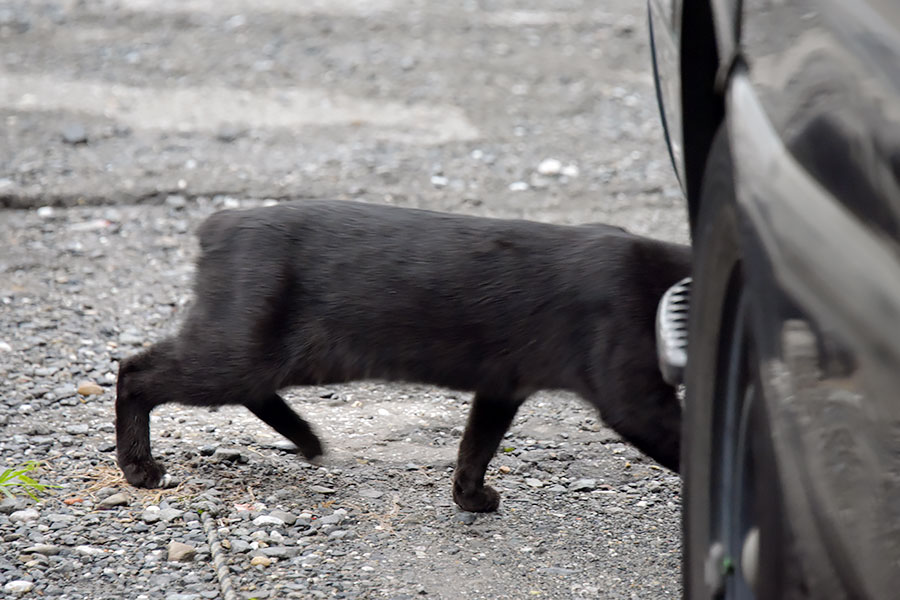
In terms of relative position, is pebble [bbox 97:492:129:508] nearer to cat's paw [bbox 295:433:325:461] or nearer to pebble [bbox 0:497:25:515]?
pebble [bbox 0:497:25:515]

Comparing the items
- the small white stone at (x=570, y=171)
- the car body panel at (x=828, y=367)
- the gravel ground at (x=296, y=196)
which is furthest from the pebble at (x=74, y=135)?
the car body panel at (x=828, y=367)

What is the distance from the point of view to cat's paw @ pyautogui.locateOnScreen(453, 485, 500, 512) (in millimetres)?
3219

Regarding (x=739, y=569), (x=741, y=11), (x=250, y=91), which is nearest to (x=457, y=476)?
(x=739, y=569)

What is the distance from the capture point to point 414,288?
3078mm

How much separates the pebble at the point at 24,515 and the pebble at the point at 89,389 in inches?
30.5

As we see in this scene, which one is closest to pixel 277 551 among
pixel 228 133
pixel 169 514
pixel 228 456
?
pixel 169 514

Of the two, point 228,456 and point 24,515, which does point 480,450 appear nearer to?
point 228,456

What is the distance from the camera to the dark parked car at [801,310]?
1340mm

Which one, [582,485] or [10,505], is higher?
[10,505]

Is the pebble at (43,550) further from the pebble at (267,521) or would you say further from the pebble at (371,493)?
the pebble at (371,493)

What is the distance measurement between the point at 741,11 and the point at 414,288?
146 cm

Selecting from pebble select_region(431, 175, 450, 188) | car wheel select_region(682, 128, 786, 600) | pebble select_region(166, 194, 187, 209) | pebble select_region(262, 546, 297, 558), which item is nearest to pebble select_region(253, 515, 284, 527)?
pebble select_region(262, 546, 297, 558)

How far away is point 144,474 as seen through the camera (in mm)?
3215

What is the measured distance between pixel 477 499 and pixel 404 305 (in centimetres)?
61
